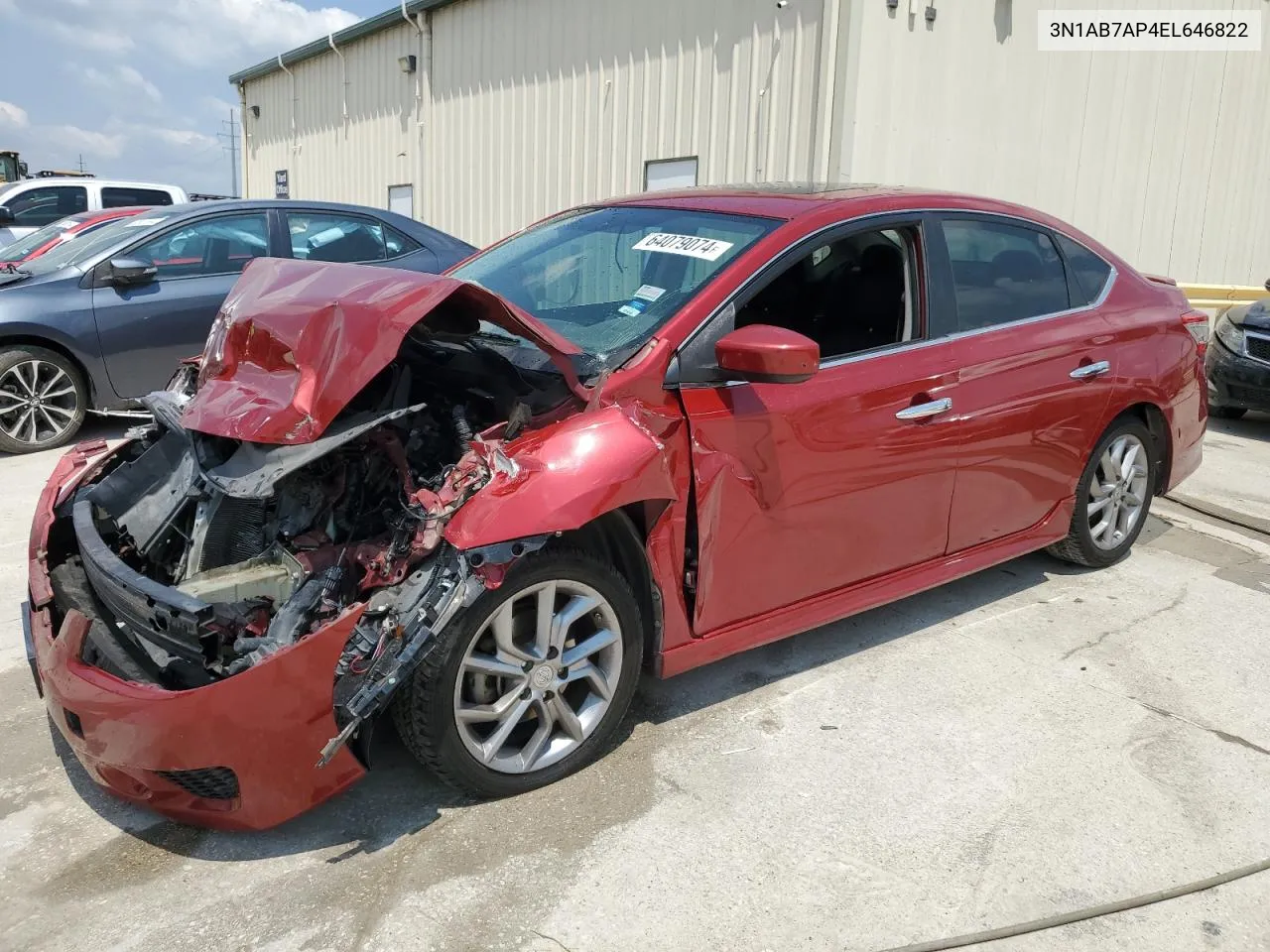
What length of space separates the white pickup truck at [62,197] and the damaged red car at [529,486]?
11.5 m

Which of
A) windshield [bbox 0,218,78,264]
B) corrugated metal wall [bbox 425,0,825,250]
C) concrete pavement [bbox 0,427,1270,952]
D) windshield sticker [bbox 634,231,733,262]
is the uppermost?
corrugated metal wall [bbox 425,0,825,250]

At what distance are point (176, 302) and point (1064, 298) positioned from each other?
17.1ft

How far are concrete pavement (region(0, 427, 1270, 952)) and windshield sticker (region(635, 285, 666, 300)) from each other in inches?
52.0

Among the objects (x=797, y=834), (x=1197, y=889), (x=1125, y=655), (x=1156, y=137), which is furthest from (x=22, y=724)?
(x=1156, y=137)

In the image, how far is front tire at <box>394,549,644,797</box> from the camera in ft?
8.18

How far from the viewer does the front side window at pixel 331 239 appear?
6793 mm

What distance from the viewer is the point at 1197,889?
2.48m

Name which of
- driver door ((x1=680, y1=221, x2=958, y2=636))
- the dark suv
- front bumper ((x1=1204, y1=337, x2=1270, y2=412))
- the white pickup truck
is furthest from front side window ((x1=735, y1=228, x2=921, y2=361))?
the white pickup truck

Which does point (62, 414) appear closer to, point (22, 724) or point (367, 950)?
point (22, 724)

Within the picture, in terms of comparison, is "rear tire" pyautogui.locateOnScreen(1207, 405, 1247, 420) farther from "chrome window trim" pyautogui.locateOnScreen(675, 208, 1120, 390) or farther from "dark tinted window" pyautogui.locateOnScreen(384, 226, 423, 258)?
"dark tinted window" pyautogui.locateOnScreen(384, 226, 423, 258)

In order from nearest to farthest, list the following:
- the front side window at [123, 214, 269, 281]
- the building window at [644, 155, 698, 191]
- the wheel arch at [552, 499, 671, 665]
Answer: the wheel arch at [552, 499, 671, 665], the front side window at [123, 214, 269, 281], the building window at [644, 155, 698, 191]

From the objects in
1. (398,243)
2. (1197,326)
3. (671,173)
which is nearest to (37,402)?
(398,243)

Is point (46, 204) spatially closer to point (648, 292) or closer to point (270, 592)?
point (648, 292)

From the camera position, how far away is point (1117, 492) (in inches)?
174
